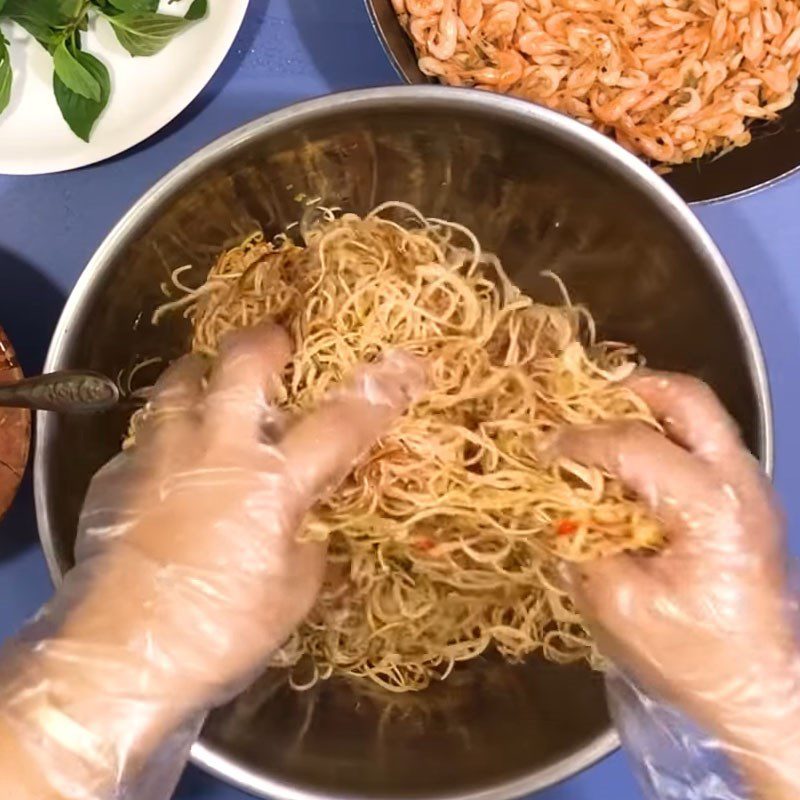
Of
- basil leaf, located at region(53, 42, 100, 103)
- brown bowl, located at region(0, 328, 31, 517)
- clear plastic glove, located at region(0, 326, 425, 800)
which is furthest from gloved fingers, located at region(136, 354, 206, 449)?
basil leaf, located at region(53, 42, 100, 103)

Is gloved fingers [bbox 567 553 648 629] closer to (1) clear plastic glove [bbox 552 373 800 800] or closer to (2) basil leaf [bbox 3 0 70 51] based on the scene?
(1) clear plastic glove [bbox 552 373 800 800]

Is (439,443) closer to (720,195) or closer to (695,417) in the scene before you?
(695,417)

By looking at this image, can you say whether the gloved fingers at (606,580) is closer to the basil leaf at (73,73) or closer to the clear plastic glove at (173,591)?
the clear plastic glove at (173,591)

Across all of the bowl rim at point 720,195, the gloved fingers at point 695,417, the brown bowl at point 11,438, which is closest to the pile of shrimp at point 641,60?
the bowl rim at point 720,195

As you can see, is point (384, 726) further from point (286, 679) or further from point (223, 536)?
point (223, 536)

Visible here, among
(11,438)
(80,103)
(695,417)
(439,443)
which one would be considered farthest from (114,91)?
(695,417)

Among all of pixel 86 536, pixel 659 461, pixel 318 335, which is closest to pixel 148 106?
pixel 318 335
